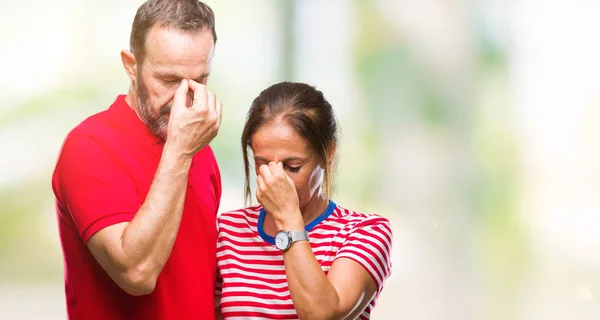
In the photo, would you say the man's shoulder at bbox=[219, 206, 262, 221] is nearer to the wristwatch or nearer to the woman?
the woman

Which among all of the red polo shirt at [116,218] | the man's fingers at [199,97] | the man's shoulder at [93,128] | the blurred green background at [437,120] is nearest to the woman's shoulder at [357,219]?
the red polo shirt at [116,218]

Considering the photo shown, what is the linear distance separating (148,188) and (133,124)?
0.15 m

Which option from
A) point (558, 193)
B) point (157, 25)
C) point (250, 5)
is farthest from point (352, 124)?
point (157, 25)

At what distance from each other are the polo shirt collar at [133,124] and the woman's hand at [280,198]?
0.85 feet

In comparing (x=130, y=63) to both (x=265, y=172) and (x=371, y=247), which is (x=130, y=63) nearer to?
(x=265, y=172)

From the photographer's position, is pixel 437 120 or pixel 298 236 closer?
pixel 298 236

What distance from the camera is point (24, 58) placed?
2.93 metres

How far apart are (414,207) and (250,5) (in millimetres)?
995

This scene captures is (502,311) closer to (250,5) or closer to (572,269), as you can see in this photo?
(572,269)

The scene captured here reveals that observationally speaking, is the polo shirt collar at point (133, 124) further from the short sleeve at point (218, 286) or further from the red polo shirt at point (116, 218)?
the short sleeve at point (218, 286)

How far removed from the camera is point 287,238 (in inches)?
59.1

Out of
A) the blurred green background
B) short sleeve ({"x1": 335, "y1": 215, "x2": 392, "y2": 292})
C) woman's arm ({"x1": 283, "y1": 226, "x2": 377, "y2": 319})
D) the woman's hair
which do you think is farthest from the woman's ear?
the blurred green background

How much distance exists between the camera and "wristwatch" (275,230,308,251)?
1.50m

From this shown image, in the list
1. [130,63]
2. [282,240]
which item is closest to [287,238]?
[282,240]
